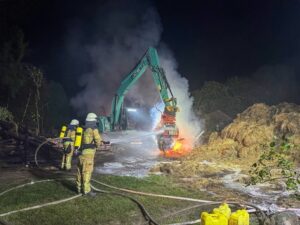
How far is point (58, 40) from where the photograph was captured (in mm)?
35875

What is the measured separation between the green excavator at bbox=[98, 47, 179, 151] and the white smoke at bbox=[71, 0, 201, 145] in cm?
344

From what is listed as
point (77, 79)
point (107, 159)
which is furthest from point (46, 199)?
point (77, 79)

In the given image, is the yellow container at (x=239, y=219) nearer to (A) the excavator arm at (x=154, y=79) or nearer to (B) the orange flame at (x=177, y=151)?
(B) the orange flame at (x=177, y=151)

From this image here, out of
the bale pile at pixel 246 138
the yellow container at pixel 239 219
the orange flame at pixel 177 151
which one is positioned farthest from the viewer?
the orange flame at pixel 177 151

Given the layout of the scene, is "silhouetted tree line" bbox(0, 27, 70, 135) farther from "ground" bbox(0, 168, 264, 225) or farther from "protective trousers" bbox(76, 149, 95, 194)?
"protective trousers" bbox(76, 149, 95, 194)

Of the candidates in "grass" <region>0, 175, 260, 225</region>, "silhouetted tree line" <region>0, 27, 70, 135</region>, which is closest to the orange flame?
"grass" <region>0, 175, 260, 225</region>

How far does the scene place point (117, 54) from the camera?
2606cm

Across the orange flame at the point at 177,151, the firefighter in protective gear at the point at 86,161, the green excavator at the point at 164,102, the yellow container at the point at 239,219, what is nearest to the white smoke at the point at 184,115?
the green excavator at the point at 164,102

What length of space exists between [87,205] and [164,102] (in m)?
8.14

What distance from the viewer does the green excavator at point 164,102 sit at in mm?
15516

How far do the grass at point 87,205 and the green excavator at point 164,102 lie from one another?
507 centimetres

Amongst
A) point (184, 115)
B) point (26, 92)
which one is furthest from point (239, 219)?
point (26, 92)

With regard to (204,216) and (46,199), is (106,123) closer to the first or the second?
(46,199)

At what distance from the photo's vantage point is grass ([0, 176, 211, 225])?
768 cm
